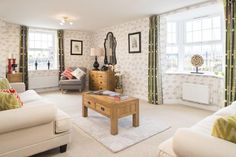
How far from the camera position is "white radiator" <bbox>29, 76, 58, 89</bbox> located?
6.05 m

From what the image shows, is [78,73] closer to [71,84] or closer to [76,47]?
[71,84]

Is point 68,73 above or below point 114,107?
above

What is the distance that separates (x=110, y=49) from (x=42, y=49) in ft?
8.18

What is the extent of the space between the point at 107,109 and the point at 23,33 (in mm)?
4597

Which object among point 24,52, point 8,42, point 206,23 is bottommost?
point 24,52

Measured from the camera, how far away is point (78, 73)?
6.18m

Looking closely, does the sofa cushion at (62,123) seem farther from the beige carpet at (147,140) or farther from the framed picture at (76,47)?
the framed picture at (76,47)

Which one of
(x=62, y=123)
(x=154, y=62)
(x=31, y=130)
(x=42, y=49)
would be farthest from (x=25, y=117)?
(x=42, y=49)

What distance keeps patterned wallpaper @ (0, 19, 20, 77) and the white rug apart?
129 inches

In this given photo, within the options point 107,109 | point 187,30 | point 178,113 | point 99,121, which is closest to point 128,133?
point 107,109

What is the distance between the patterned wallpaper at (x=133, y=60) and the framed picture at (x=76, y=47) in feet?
4.70

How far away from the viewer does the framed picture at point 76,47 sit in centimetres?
683

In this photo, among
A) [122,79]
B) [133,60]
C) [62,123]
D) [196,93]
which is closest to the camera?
[62,123]

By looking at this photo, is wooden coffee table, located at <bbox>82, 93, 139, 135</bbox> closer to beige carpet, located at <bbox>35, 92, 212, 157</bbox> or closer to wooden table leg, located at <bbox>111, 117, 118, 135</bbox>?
wooden table leg, located at <bbox>111, 117, 118, 135</bbox>
